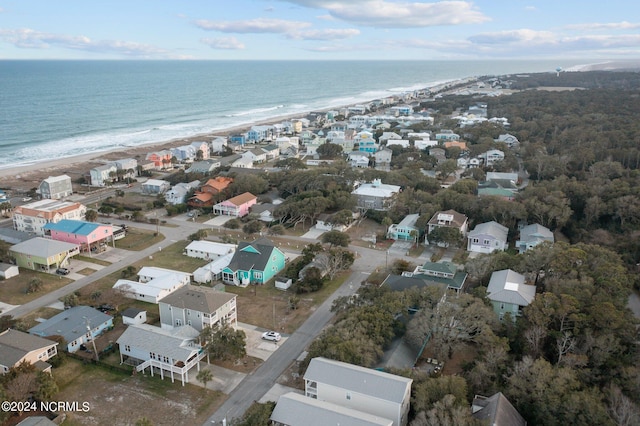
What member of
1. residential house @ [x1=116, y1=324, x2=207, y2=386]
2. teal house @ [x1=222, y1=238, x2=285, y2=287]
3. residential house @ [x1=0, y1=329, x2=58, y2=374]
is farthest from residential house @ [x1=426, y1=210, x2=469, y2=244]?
residential house @ [x1=0, y1=329, x2=58, y2=374]

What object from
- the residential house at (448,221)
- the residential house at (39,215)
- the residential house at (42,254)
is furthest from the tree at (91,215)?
the residential house at (448,221)

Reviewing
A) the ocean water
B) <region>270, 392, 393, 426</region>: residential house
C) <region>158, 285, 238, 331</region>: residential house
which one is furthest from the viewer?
the ocean water

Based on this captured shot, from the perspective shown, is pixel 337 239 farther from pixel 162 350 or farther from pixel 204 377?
pixel 204 377

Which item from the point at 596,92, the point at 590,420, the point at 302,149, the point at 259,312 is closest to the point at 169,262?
the point at 259,312

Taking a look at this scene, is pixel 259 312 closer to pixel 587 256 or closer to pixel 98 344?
pixel 98 344

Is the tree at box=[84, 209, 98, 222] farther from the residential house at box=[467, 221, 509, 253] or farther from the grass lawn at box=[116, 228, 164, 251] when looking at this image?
the residential house at box=[467, 221, 509, 253]

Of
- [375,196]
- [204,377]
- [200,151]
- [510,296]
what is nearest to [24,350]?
[204,377]
